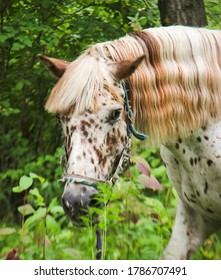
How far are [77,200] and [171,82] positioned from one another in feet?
3.01

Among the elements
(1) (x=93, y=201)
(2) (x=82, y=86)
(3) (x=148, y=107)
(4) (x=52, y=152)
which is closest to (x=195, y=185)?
(3) (x=148, y=107)

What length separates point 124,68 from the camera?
11.0 feet

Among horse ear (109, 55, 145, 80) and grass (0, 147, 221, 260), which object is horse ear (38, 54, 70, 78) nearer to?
horse ear (109, 55, 145, 80)

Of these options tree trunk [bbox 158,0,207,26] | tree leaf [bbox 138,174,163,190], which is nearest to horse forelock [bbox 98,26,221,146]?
tree leaf [bbox 138,174,163,190]

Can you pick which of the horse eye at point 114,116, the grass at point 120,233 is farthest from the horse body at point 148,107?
the grass at point 120,233

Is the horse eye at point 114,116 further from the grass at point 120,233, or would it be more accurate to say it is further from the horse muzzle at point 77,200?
the grass at point 120,233

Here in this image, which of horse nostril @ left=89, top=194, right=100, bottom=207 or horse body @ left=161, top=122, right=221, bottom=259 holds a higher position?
horse nostril @ left=89, top=194, right=100, bottom=207

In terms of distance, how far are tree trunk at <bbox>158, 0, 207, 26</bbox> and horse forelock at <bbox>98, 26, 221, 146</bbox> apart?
5.65 feet

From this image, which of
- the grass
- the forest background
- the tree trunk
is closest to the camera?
the grass

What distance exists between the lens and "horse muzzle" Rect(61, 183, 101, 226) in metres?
3.15

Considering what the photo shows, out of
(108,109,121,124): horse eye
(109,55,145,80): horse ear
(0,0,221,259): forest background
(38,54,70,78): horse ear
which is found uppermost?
(109,55,145,80): horse ear

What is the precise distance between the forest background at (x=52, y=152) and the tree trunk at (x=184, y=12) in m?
0.27
